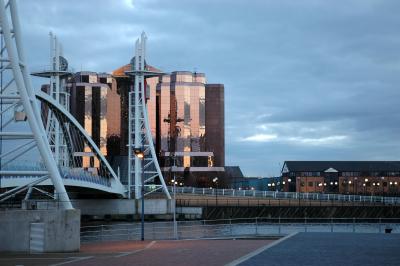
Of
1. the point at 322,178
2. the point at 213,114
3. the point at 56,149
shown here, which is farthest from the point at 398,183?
the point at 56,149

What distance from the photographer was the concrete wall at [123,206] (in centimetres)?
8862

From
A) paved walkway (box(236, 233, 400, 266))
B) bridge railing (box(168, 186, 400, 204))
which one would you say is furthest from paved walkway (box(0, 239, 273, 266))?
bridge railing (box(168, 186, 400, 204))

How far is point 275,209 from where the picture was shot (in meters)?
95.1

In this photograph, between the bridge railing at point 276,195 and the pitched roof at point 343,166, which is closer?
the bridge railing at point 276,195

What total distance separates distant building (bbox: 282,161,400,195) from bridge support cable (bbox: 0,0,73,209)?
151 m

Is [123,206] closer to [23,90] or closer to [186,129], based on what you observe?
[23,90]

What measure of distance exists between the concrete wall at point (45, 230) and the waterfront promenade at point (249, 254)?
4.82ft

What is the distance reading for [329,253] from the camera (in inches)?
961

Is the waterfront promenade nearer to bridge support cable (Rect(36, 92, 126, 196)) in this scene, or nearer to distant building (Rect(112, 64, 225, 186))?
bridge support cable (Rect(36, 92, 126, 196))

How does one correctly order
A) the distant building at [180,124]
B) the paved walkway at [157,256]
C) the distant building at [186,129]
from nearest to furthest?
the paved walkway at [157,256]
the distant building at [180,124]
the distant building at [186,129]

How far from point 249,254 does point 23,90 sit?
15977 millimetres

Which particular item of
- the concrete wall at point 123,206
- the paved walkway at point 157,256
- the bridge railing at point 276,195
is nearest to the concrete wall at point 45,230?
the paved walkway at point 157,256

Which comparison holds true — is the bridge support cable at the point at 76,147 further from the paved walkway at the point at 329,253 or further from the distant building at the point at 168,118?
the paved walkway at the point at 329,253

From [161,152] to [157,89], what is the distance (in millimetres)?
15565
